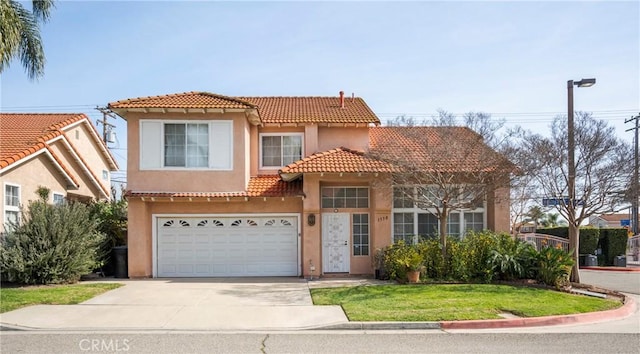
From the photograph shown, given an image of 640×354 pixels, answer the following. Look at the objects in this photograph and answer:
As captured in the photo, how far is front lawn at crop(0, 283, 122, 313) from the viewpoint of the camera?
1182 cm

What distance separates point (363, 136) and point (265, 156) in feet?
11.7

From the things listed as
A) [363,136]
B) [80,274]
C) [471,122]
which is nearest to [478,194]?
[471,122]

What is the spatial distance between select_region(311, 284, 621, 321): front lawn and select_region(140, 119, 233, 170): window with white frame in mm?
5762

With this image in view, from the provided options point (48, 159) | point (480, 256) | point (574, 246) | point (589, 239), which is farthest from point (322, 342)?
point (589, 239)

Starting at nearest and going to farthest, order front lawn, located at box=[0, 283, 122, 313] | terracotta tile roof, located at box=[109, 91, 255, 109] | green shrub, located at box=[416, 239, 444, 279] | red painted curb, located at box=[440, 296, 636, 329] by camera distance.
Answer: red painted curb, located at box=[440, 296, 636, 329] < front lawn, located at box=[0, 283, 122, 313] < green shrub, located at box=[416, 239, 444, 279] < terracotta tile roof, located at box=[109, 91, 255, 109]

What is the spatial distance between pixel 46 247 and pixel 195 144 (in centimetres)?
524

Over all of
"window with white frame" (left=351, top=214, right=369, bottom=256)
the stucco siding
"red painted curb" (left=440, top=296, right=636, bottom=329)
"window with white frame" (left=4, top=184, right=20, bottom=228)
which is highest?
the stucco siding

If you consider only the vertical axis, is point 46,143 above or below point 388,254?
above

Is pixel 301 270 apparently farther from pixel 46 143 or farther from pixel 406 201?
pixel 46 143

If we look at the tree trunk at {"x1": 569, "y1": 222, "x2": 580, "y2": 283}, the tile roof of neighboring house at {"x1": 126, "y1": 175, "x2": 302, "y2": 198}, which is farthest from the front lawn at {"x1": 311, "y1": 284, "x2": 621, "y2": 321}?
the tile roof of neighboring house at {"x1": 126, "y1": 175, "x2": 302, "y2": 198}

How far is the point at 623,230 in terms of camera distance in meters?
23.9

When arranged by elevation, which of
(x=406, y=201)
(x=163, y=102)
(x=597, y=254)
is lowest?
(x=597, y=254)

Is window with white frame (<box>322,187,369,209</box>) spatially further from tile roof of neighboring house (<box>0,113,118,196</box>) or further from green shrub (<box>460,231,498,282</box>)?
tile roof of neighboring house (<box>0,113,118,196</box>)

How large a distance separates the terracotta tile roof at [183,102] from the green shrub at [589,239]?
1661cm
